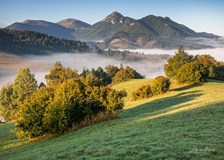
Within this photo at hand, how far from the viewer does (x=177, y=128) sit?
25078 mm

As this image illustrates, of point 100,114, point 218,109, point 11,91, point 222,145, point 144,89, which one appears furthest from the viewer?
point 11,91

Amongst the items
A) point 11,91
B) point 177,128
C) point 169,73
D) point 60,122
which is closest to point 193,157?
point 177,128

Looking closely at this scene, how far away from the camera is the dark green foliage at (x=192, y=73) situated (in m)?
78.2

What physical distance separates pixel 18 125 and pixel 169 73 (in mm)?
63154

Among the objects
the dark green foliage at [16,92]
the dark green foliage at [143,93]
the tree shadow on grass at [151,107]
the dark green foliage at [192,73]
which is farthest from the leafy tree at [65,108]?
the dark green foliage at [16,92]

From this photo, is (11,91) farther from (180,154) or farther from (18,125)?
(180,154)

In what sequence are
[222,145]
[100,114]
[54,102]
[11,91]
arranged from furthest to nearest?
[11,91]
[100,114]
[54,102]
[222,145]

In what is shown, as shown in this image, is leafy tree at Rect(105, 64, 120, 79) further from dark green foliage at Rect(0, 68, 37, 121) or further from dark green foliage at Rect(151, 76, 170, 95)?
dark green foliage at Rect(151, 76, 170, 95)

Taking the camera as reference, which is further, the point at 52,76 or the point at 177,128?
the point at 52,76

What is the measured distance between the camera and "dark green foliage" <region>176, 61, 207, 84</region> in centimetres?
7819

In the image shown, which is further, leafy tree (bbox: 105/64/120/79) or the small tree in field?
leafy tree (bbox: 105/64/120/79)

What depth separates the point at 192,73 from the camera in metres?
78.6

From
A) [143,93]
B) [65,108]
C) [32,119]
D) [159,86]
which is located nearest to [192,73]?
[159,86]

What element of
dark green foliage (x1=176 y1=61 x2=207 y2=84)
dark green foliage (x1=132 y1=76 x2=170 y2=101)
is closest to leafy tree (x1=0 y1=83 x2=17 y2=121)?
dark green foliage (x1=132 y1=76 x2=170 y2=101)
